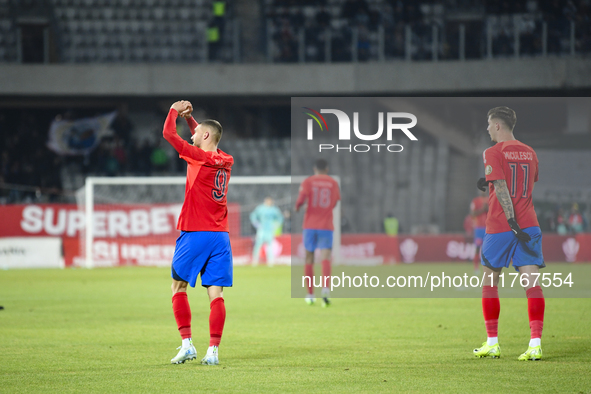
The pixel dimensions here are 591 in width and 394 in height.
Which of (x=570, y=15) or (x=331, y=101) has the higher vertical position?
(x=570, y=15)

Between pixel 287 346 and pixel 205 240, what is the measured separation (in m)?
1.73

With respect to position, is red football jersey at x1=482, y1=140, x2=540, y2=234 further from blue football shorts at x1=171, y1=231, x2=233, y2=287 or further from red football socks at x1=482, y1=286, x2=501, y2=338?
blue football shorts at x1=171, y1=231, x2=233, y2=287

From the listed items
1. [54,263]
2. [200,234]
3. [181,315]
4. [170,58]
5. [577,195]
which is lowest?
[54,263]

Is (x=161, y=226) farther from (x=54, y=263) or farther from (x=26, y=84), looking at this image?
(x=26, y=84)


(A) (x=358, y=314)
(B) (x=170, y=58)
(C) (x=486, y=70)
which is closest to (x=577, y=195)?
(C) (x=486, y=70)

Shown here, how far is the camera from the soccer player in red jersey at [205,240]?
5.97 m

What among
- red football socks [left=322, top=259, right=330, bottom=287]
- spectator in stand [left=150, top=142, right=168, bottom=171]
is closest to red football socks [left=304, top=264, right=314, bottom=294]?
red football socks [left=322, top=259, right=330, bottom=287]

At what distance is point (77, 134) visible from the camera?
28688 millimetres

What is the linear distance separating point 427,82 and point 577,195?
613cm

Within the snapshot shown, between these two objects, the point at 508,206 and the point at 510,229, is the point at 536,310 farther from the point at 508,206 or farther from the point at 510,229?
the point at 508,206

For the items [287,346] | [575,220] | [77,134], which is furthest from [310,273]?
[77,134]

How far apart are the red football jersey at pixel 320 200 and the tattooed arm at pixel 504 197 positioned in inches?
201

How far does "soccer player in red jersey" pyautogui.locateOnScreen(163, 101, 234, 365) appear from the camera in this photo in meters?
5.97

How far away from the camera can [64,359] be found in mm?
6398
